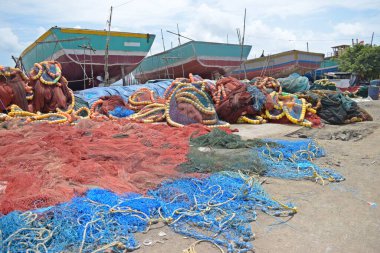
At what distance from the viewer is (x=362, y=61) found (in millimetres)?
30281

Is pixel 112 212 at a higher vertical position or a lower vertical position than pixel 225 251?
higher

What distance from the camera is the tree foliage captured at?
29.7 metres

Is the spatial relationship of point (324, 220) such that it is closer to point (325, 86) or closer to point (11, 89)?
point (11, 89)

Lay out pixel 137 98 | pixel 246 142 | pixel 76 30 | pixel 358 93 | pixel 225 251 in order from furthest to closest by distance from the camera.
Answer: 1. pixel 358 93
2. pixel 76 30
3. pixel 137 98
4. pixel 246 142
5. pixel 225 251

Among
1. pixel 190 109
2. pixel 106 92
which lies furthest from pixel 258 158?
pixel 106 92

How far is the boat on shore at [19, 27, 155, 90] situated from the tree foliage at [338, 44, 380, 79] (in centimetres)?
2076

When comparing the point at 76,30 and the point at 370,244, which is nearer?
the point at 370,244

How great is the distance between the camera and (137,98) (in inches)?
→ 394

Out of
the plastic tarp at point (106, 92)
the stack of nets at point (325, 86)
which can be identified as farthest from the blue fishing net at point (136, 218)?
the stack of nets at point (325, 86)

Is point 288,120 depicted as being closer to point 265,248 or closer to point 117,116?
point 117,116

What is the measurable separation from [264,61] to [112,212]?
2897 cm

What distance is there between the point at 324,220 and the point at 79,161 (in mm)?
2734

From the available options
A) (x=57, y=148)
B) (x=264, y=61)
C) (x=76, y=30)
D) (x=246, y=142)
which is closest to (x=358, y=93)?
(x=264, y=61)

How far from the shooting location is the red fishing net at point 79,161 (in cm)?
290
